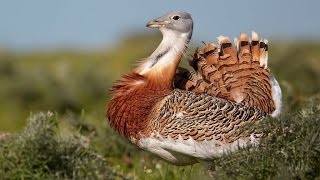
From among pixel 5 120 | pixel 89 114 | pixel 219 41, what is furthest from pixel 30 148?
pixel 5 120

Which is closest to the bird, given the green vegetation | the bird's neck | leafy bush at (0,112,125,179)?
the bird's neck

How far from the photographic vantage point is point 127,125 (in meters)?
5.28

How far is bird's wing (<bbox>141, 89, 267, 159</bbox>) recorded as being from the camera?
5023 millimetres

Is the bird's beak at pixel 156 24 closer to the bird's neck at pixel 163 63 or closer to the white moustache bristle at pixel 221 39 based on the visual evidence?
the bird's neck at pixel 163 63

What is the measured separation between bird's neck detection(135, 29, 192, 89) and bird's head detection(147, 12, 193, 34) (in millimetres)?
66

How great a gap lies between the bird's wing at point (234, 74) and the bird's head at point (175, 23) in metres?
0.29

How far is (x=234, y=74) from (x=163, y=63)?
54cm

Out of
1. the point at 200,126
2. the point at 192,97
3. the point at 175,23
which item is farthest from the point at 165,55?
the point at 200,126

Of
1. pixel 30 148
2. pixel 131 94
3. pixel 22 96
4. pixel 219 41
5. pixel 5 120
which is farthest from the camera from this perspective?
pixel 22 96

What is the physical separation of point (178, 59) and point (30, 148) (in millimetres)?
1480

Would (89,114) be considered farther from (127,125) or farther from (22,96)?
(22,96)

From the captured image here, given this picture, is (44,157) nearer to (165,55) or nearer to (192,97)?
(192,97)

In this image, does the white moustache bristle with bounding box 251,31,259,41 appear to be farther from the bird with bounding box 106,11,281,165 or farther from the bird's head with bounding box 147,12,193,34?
the bird's head with bounding box 147,12,193,34

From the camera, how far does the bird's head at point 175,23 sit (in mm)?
5617
